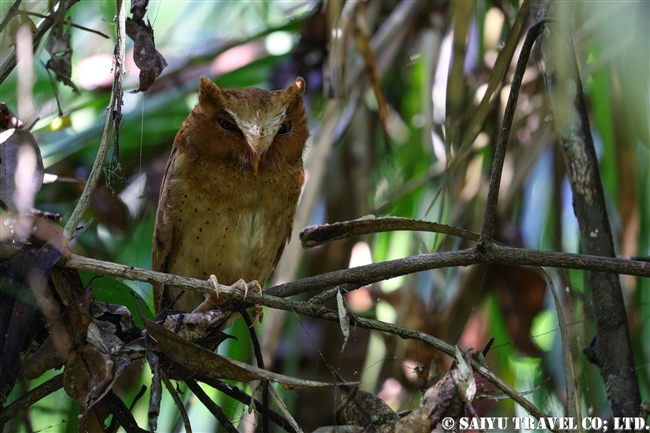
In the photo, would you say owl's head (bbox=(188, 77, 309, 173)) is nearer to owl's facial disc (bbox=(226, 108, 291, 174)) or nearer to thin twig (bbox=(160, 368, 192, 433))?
owl's facial disc (bbox=(226, 108, 291, 174))

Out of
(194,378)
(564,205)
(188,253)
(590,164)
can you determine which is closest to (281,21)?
(188,253)

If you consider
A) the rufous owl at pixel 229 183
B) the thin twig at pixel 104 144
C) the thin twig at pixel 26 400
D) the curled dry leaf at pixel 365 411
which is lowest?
the thin twig at pixel 26 400

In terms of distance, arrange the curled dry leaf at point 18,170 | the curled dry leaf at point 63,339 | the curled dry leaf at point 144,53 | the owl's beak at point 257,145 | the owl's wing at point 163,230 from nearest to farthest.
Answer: the curled dry leaf at point 63,339, the curled dry leaf at point 18,170, the curled dry leaf at point 144,53, the owl's beak at point 257,145, the owl's wing at point 163,230

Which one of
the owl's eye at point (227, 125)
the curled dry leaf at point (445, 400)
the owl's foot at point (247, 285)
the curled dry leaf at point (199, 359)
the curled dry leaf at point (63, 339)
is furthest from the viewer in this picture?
the owl's eye at point (227, 125)

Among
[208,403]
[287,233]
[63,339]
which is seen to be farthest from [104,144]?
[287,233]

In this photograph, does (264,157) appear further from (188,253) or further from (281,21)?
(281,21)

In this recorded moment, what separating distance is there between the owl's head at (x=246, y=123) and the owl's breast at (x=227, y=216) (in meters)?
0.07

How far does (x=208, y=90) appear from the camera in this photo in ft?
9.16

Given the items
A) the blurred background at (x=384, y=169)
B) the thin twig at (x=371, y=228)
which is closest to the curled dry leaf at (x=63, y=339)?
the blurred background at (x=384, y=169)

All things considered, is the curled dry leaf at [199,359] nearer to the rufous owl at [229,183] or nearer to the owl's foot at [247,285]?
the owl's foot at [247,285]

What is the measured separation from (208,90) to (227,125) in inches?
6.2

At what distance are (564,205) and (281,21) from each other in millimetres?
2039

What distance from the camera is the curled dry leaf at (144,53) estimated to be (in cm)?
183

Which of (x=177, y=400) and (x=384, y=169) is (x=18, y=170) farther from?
(x=384, y=169)
